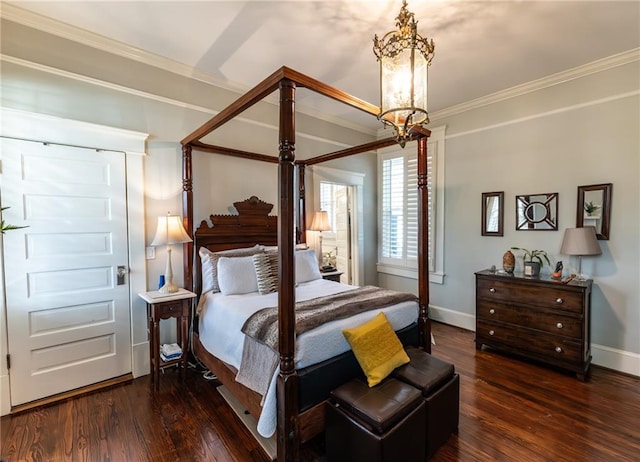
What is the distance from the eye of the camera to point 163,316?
104 inches

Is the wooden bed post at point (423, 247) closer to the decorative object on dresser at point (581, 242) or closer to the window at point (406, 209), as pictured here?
the decorative object on dresser at point (581, 242)

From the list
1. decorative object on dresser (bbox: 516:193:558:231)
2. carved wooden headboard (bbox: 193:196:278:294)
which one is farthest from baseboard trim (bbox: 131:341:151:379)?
decorative object on dresser (bbox: 516:193:558:231)

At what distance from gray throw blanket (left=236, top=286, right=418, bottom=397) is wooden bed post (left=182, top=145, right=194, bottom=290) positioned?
118cm

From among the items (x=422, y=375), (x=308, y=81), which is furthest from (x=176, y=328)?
(x=308, y=81)

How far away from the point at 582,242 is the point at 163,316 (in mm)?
3932

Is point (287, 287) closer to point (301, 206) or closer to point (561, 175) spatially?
point (301, 206)

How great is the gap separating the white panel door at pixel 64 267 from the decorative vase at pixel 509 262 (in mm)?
3996

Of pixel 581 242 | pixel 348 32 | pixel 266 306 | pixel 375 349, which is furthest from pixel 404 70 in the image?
pixel 581 242

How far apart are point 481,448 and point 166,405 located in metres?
2.33

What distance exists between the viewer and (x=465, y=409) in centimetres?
237

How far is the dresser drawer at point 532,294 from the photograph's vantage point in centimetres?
283

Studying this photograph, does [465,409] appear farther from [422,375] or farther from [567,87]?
[567,87]

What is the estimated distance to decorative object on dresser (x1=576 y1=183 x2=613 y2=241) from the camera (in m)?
2.96

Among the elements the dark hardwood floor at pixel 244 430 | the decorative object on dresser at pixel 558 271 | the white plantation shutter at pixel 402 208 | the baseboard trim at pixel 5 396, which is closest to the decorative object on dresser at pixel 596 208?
the decorative object on dresser at pixel 558 271
